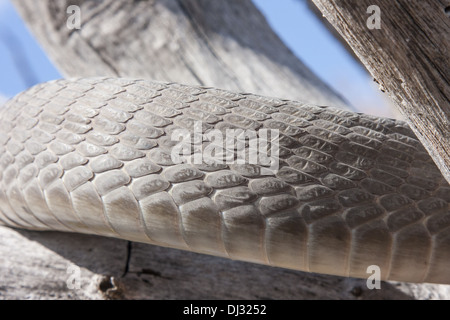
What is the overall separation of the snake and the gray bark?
0.41m

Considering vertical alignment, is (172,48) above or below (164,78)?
above

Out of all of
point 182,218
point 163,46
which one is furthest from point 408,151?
point 163,46

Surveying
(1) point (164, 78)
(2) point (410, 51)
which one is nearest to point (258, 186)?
(2) point (410, 51)

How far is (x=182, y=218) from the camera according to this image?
141 cm

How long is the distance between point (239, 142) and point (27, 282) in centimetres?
101

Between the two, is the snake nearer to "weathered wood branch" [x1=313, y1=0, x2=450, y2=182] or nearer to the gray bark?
"weathered wood branch" [x1=313, y1=0, x2=450, y2=182]

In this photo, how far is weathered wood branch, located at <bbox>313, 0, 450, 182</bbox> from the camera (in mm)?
1074

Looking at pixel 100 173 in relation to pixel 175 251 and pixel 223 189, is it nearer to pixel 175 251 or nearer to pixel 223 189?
pixel 223 189

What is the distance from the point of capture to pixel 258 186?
140cm

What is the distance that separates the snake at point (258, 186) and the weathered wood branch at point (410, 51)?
11.2 inches

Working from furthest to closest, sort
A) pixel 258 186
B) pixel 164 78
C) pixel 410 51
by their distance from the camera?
pixel 164 78
pixel 258 186
pixel 410 51

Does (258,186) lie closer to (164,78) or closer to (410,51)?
(410,51)

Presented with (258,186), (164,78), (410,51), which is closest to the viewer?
(410,51)

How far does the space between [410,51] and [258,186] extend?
0.53m
